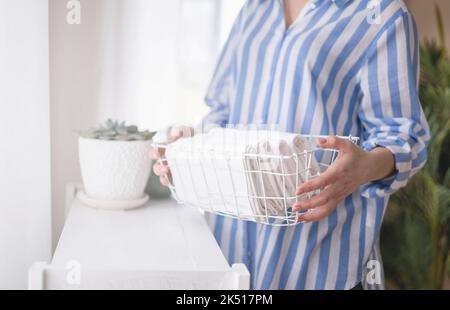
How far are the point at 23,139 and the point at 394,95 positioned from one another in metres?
0.63

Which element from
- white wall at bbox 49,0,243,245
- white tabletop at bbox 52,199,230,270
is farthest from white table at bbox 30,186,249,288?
white wall at bbox 49,0,243,245

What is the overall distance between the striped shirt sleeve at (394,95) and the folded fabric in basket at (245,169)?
16 cm

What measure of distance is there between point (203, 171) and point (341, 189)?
0.64ft

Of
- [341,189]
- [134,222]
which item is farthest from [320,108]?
[134,222]

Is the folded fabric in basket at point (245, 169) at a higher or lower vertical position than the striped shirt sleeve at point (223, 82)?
lower

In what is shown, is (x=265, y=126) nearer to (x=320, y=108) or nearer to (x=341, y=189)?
(x=320, y=108)

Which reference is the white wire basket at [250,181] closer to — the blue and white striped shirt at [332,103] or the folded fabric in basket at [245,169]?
the folded fabric in basket at [245,169]

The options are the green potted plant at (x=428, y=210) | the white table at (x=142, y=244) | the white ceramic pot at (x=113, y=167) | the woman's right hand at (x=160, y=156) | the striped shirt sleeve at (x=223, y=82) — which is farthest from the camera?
the green potted plant at (x=428, y=210)

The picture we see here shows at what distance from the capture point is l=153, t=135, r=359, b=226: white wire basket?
2.65 ft

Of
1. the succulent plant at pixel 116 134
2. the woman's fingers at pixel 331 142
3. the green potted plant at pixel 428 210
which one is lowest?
the green potted plant at pixel 428 210

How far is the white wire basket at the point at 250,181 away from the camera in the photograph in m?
0.81

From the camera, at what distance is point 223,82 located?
122 cm

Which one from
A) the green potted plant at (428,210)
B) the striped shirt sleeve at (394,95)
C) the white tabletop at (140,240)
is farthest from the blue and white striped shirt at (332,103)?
the green potted plant at (428,210)

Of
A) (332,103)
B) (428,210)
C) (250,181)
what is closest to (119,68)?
(332,103)
